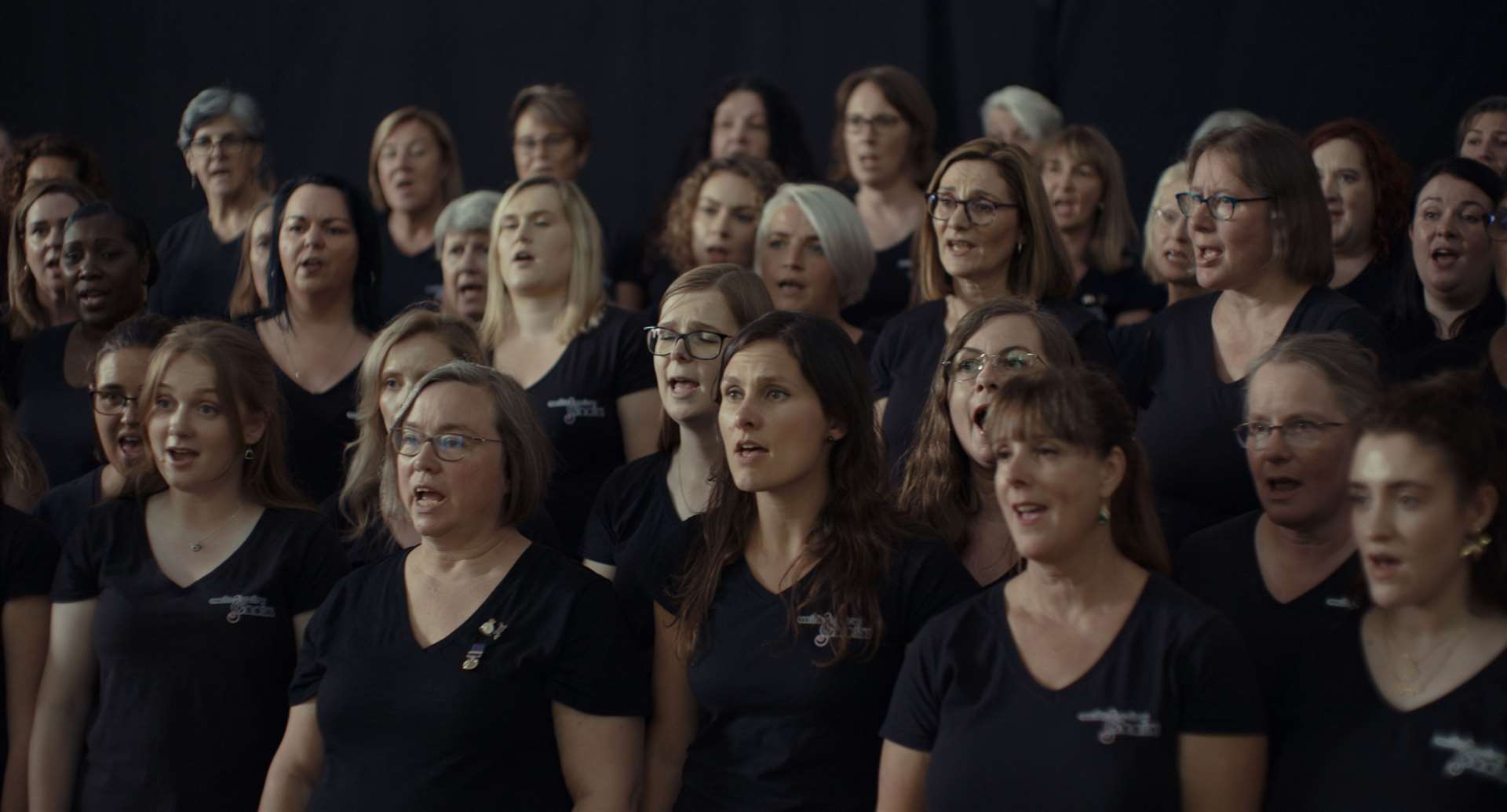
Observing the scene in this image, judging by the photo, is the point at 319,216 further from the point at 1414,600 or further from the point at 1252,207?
the point at 1414,600

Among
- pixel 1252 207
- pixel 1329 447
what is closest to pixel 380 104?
pixel 1252 207

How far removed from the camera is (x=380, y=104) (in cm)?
684

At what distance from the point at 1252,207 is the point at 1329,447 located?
79cm

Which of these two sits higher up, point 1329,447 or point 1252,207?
point 1252,207

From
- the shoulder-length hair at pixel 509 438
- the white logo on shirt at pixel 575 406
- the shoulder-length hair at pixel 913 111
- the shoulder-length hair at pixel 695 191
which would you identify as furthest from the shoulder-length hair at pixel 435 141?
the shoulder-length hair at pixel 509 438

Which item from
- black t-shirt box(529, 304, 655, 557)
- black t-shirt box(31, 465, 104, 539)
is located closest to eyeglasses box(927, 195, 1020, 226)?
black t-shirt box(529, 304, 655, 557)

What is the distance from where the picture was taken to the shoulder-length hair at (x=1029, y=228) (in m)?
4.01

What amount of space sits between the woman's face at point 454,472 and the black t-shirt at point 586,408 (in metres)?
0.99

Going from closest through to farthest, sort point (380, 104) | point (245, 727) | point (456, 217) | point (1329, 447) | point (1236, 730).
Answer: point (1236, 730) → point (1329, 447) → point (245, 727) → point (456, 217) → point (380, 104)

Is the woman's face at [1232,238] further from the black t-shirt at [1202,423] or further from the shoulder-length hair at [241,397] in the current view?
the shoulder-length hair at [241,397]

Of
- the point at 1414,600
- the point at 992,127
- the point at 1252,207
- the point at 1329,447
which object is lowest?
the point at 1414,600

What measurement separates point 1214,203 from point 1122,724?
1.42 m

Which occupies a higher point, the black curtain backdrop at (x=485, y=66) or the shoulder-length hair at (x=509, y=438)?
the black curtain backdrop at (x=485, y=66)

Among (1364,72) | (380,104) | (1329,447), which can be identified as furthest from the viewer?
(380,104)
